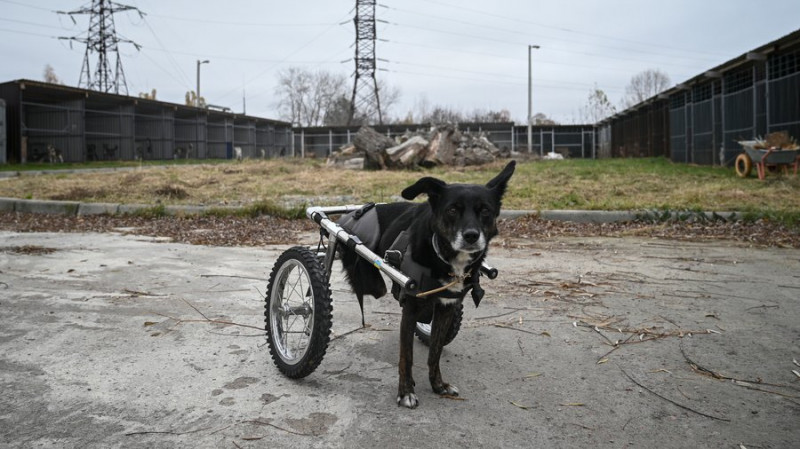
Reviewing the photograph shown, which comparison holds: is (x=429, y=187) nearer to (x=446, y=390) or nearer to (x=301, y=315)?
(x=446, y=390)

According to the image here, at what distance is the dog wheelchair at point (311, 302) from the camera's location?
3.00 metres

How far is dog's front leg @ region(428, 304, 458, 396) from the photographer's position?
2.98 metres

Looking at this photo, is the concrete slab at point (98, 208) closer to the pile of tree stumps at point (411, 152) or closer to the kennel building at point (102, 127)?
the pile of tree stumps at point (411, 152)

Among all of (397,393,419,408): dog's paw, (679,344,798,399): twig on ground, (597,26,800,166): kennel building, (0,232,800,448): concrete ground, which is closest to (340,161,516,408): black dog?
(397,393,419,408): dog's paw

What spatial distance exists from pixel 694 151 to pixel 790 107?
8724 millimetres

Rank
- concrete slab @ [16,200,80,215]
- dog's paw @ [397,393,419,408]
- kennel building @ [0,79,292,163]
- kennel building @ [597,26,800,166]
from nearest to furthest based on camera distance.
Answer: dog's paw @ [397,393,419,408]
concrete slab @ [16,200,80,215]
kennel building @ [597,26,800,166]
kennel building @ [0,79,292,163]

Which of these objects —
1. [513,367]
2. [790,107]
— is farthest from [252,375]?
[790,107]

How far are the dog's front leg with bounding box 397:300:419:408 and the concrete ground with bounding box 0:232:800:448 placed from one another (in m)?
0.06

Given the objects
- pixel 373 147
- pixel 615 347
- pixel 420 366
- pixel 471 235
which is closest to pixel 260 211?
pixel 420 366

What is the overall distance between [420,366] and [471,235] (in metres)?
1.16

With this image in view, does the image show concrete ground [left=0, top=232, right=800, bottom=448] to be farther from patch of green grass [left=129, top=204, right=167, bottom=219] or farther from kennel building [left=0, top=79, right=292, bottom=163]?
kennel building [left=0, top=79, right=292, bottom=163]

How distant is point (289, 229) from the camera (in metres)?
9.02

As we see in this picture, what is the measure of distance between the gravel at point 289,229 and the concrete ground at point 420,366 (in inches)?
85.6

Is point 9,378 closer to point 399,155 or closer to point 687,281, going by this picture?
point 687,281
